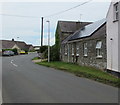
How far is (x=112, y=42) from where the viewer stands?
53.7 feet

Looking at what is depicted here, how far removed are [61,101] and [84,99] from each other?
91 cm

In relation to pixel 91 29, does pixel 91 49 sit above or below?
below

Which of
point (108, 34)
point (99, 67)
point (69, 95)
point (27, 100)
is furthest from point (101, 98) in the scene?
point (99, 67)

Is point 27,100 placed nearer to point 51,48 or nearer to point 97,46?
point 97,46

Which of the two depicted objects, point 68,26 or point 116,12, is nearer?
point 116,12

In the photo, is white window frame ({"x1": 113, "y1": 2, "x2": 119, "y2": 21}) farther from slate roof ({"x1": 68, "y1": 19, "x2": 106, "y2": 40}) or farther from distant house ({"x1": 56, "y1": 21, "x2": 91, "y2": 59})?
distant house ({"x1": 56, "y1": 21, "x2": 91, "y2": 59})

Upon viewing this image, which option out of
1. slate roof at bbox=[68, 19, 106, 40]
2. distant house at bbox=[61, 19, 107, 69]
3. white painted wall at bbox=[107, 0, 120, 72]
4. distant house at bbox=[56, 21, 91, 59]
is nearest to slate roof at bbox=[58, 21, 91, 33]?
distant house at bbox=[56, 21, 91, 59]

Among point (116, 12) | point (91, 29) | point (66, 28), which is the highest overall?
point (66, 28)

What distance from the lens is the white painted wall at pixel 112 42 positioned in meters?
15.7

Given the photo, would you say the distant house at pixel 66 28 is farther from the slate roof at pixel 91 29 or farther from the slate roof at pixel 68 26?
the slate roof at pixel 91 29

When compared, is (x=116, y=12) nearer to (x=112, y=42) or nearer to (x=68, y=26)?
(x=112, y=42)

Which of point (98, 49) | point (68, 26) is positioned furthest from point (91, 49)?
point (68, 26)

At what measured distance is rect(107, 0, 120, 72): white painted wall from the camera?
15.7 metres

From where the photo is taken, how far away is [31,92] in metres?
9.41
